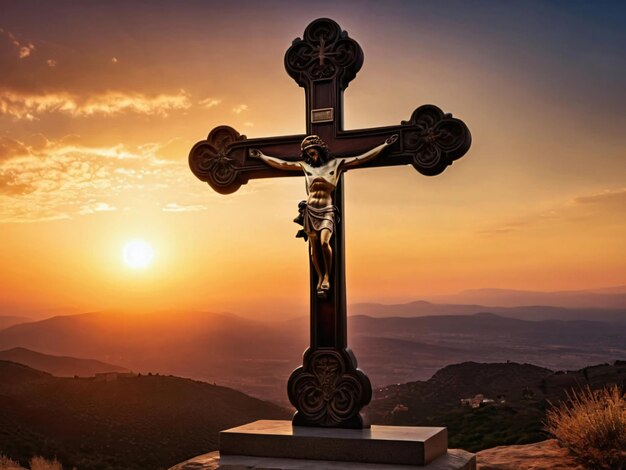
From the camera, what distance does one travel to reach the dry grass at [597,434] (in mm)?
9992

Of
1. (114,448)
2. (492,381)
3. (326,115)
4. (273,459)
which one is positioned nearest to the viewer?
(273,459)

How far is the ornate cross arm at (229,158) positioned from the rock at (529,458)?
16.4 ft

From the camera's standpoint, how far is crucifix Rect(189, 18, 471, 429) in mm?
7391

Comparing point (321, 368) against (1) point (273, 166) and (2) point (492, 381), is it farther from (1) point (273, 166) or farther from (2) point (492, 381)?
(2) point (492, 381)

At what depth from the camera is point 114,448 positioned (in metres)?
17.5

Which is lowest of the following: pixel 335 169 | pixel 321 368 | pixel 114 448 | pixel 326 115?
pixel 114 448

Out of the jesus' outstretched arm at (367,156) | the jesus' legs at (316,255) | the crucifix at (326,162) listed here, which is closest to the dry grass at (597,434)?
the crucifix at (326,162)

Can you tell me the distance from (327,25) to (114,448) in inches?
503

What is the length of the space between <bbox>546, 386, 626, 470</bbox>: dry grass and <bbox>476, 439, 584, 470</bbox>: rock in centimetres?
19

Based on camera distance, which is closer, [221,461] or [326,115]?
[221,461]

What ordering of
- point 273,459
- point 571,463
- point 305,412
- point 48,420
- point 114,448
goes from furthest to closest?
point 48,420 < point 114,448 < point 571,463 < point 305,412 < point 273,459

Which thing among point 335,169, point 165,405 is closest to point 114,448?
point 165,405

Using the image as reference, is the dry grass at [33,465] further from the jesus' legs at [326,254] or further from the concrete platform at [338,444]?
the jesus' legs at [326,254]

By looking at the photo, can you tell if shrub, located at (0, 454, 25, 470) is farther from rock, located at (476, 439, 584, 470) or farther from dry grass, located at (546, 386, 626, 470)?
dry grass, located at (546, 386, 626, 470)
